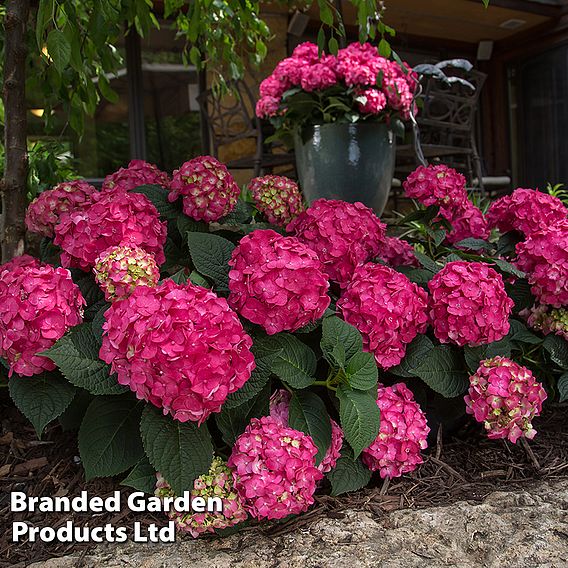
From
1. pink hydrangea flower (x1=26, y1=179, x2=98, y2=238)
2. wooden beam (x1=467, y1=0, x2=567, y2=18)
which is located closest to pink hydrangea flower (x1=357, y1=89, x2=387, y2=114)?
pink hydrangea flower (x1=26, y1=179, x2=98, y2=238)

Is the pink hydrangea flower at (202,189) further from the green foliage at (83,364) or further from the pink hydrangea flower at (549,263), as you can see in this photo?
the pink hydrangea flower at (549,263)

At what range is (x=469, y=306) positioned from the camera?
1.12 m

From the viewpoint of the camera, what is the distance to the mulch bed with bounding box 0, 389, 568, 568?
1007mm

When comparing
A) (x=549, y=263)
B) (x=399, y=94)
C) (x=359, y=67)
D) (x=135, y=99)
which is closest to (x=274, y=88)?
(x=359, y=67)

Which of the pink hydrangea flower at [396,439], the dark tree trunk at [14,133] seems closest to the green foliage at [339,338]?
the pink hydrangea flower at [396,439]

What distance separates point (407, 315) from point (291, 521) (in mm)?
384

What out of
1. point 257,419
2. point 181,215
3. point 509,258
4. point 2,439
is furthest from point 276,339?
point 509,258

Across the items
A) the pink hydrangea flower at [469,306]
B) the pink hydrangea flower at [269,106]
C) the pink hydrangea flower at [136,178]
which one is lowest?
the pink hydrangea flower at [469,306]

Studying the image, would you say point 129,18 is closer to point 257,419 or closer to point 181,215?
point 181,215

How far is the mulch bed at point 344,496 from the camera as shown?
101cm

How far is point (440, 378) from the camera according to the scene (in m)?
1.17

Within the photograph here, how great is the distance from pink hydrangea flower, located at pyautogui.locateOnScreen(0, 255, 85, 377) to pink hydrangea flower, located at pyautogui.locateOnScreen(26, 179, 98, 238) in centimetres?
33

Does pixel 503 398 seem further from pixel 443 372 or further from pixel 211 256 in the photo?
pixel 211 256

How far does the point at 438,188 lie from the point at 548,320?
1.30 feet
